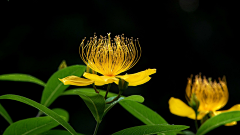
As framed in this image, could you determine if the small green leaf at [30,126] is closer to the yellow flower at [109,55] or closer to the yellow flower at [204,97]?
the yellow flower at [109,55]

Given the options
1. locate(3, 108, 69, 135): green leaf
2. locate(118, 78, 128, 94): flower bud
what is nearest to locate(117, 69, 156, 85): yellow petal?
locate(118, 78, 128, 94): flower bud

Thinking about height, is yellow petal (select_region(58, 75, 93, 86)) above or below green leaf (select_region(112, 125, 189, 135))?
above

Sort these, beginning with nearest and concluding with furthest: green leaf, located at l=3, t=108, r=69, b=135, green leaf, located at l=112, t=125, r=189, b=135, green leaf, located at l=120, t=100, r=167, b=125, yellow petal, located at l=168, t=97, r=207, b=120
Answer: green leaf, located at l=112, t=125, r=189, b=135 < green leaf, located at l=3, t=108, r=69, b=135 < green leaf, located at l=120, t=100, r=167, b=125 < yellow petal, located at l=168, t=97, r=207, b=120

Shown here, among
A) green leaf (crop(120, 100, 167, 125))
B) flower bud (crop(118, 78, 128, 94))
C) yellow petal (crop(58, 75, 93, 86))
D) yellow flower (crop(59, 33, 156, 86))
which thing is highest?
yellow flower (crop(59, 33, 156, 86))

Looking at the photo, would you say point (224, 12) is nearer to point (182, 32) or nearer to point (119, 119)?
point (182, 32)

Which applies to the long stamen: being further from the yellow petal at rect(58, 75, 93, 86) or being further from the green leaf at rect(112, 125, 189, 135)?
the green leaf at rect(112, 125, 189, 135)

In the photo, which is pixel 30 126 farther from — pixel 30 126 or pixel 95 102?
pixel 95 102

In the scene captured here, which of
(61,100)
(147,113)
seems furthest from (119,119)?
(147,113)

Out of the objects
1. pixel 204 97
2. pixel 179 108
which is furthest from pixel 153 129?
pixel 204 97

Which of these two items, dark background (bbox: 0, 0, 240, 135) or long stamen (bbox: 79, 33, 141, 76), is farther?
dark background (bbox: 0, 0, 240, 135)
